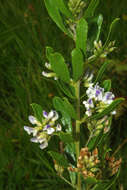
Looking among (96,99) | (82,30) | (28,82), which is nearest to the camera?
(82,30)

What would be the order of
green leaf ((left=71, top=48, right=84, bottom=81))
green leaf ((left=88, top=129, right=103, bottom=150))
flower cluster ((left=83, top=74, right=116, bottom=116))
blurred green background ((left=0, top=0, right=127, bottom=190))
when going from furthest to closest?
blurred green background ((left=0, top=0, right=127, bottom=190)) < green leaf ((left=88, top=129, right=103, bottom=150)) < flower cluster ((left=83, top=74, right=116, bottom=116)) < green leaf ((left=71, top=48, right=84, bottom=81))

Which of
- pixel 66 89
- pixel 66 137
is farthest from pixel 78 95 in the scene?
pixel 66 137

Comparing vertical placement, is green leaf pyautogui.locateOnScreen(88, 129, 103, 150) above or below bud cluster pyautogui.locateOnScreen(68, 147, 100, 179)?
above

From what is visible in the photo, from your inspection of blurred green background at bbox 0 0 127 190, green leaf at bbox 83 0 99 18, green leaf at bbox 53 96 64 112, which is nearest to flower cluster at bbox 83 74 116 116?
green leaf at bbox 53 96 64 112

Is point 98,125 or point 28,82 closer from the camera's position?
point 98,125

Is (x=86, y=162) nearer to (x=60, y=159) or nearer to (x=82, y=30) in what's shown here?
(x=60, y=159)

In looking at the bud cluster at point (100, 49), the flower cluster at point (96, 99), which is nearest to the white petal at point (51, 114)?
the flower cluster at point (96, 99)

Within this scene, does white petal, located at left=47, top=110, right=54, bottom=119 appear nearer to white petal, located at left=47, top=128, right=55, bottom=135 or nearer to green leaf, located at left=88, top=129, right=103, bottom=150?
white petal, located at left=47, top=128, right=55, bottom=135

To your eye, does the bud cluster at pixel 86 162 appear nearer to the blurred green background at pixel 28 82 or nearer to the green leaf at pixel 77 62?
the green leaf at pixel 77 62
